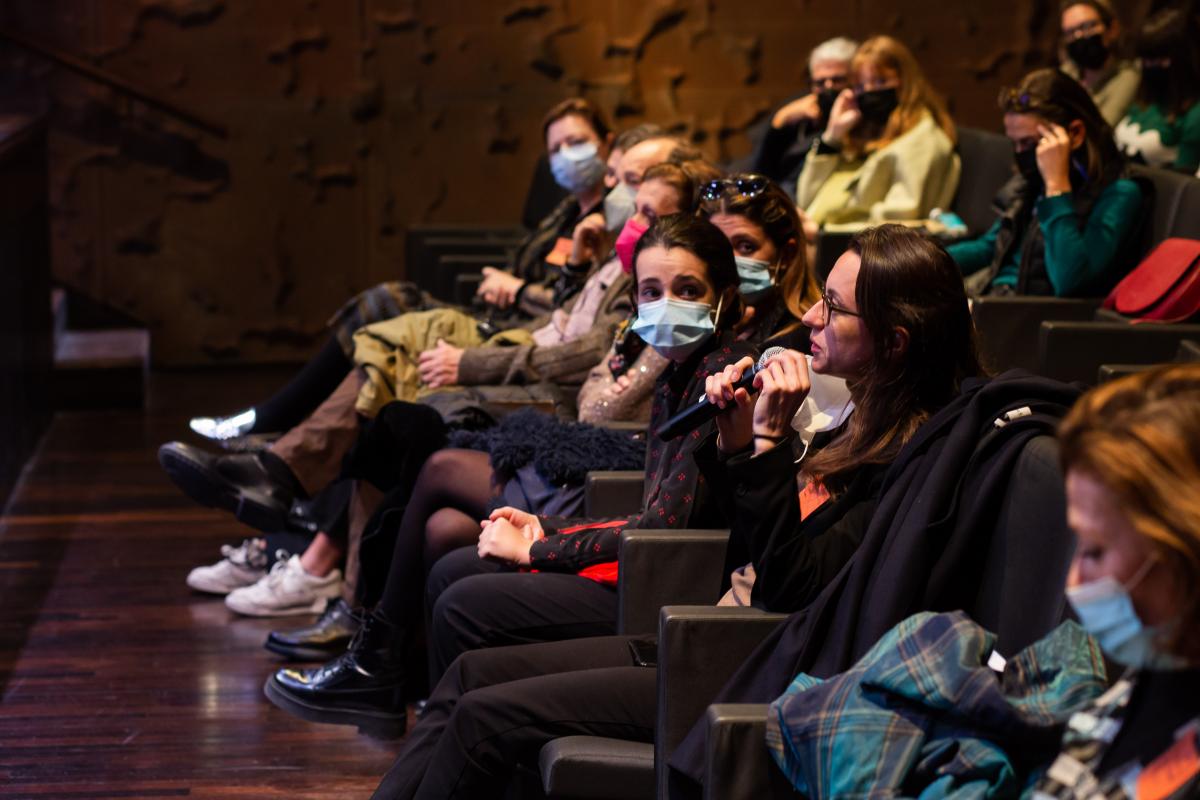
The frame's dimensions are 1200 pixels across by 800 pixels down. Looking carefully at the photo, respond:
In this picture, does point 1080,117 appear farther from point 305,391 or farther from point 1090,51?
point 305,391

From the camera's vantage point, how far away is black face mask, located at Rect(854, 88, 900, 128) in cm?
453

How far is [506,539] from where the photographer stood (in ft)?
8.61

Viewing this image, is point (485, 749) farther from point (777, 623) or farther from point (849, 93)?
point (849, 93)

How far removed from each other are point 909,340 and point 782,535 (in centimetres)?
30

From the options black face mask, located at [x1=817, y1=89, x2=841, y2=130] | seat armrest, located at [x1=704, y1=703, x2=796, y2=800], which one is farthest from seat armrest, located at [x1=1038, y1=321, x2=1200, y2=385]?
black face mask, located at [x1=817, y1=89, x2=841, y2=130]

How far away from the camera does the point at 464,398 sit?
11.7ft

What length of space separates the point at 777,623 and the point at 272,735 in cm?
145

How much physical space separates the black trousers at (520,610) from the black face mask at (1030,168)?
1662 mm

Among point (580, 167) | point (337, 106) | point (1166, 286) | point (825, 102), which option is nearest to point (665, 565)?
point (1166, 286)

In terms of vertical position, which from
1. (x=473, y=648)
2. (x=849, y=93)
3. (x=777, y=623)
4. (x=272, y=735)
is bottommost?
(x=272, y=735)

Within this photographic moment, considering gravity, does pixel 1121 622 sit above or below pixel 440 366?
above

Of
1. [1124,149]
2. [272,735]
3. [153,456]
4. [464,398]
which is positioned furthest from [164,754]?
[1124,149]

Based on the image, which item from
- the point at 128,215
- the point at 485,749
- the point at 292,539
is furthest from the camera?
the point at 128,215

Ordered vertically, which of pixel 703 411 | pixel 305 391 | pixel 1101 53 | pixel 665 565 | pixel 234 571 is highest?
pixel 1101 53
